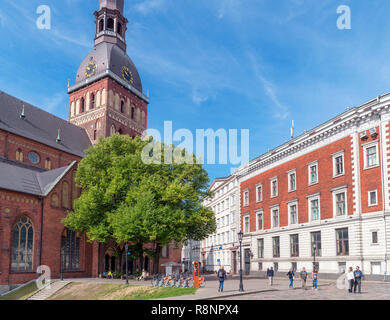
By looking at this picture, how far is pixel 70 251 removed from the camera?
4053cm

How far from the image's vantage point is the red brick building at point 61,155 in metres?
35.0

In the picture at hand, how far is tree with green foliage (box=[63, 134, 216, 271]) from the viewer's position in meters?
34.0

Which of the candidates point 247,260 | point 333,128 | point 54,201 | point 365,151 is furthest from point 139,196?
point 247,260

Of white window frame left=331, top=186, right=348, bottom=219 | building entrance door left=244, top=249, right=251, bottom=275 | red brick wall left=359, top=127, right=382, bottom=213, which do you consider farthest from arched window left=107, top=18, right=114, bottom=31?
red brick wall left=359, top=127, right=382, bottom=213

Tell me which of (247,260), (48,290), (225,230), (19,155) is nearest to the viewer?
(48,290)

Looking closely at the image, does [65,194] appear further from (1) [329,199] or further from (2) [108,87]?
(1) [329,199]

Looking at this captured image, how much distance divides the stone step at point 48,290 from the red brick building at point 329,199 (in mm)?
21246

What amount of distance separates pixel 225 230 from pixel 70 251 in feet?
97.6

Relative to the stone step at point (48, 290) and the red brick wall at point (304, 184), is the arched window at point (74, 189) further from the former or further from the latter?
the red brick wall at point (304, 184)

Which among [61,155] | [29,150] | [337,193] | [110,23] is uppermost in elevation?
[110,23]

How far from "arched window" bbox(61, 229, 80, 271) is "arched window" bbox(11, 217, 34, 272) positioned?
4.05 metres

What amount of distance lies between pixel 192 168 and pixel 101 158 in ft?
30.4

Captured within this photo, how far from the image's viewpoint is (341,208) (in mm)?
34875
